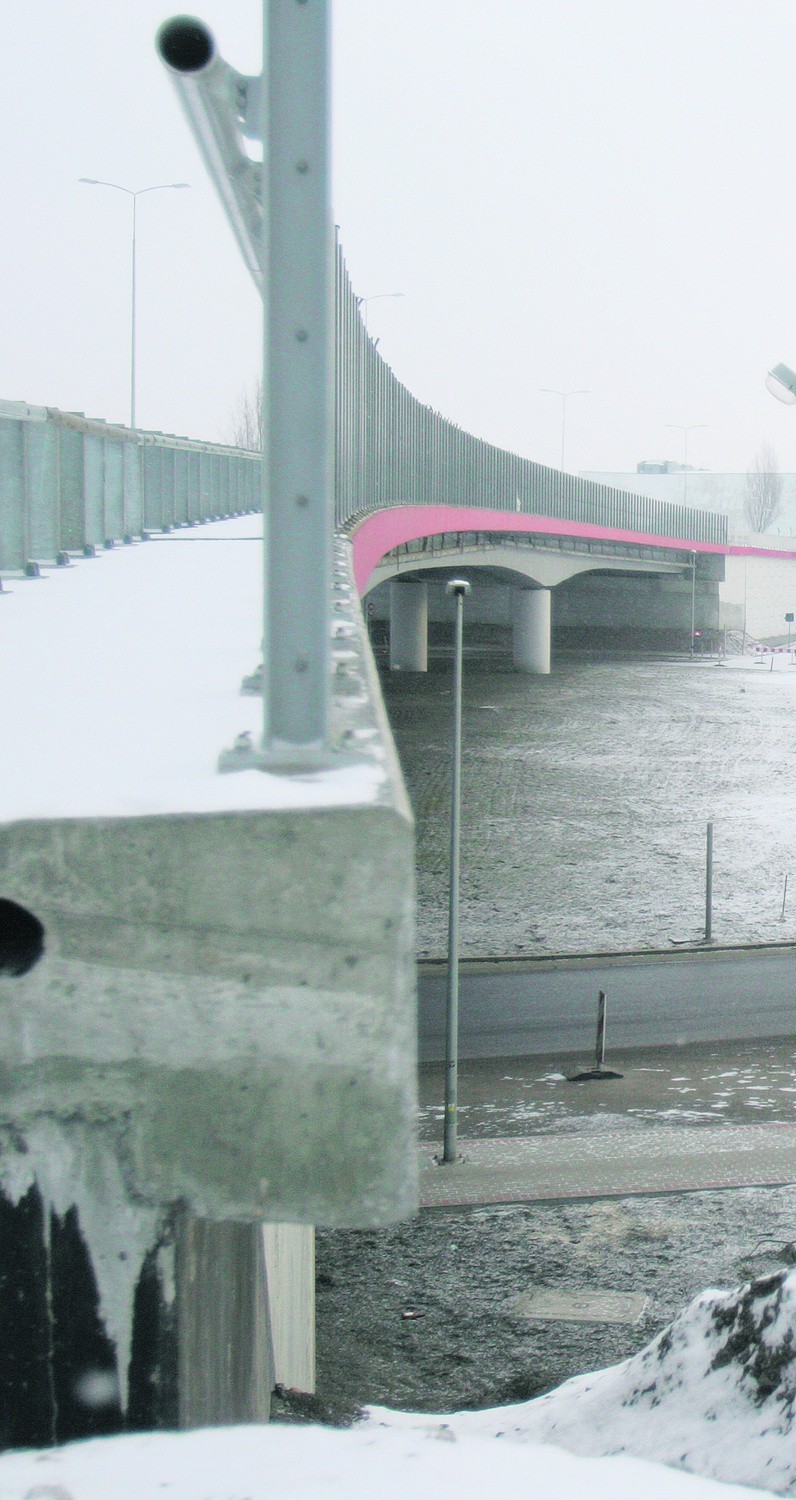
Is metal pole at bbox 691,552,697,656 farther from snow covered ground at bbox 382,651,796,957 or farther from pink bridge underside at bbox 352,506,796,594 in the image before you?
snow covered ground at bbox 382,651,796,957

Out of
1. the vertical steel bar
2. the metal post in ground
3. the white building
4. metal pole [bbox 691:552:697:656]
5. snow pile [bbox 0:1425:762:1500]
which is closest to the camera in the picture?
snow pile [bbox 0:1425:762:1500]

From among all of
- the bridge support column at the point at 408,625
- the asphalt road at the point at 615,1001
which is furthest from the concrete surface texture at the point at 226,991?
the bridge support column at the point at 408,625

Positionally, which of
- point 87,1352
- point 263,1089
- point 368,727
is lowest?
point 87,1352

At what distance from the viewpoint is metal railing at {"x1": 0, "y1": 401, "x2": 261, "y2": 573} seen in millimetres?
11156

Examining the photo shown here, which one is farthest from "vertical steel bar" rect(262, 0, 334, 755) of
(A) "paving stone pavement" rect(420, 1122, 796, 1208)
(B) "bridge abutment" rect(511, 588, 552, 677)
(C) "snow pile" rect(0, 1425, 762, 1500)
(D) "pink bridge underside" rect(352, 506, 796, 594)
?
(B) "bridge abutment" rect(511, 588, 552, 677)

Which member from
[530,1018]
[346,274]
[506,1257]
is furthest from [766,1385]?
[346,274]

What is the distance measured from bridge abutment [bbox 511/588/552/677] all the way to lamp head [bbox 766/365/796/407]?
51987mm

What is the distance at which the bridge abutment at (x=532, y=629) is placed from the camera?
66938 millimetres

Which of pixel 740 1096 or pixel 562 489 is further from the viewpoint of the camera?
pixel 562 489

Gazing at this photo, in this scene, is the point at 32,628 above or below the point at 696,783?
above

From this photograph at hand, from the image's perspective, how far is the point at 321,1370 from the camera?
1020 centimetres

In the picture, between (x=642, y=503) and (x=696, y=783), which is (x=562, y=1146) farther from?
(x=642, y=503)

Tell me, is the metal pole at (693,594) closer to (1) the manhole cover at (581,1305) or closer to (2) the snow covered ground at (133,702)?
(1) the manhole cover at (581,1305)

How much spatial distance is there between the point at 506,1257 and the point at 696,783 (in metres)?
26.9
